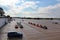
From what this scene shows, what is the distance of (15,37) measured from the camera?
3041cm

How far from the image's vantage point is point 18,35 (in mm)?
31172

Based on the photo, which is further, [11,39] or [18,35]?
[18,35]

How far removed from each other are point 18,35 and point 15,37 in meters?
0.99

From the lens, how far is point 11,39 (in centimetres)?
2912

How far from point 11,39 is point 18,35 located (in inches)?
95.7

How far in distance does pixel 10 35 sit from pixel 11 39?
6.68 feet

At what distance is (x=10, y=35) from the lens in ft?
102

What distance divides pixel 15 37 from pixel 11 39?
1.45 m

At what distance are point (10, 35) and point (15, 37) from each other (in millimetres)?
1291

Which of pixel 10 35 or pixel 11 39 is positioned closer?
pixel 11 39
